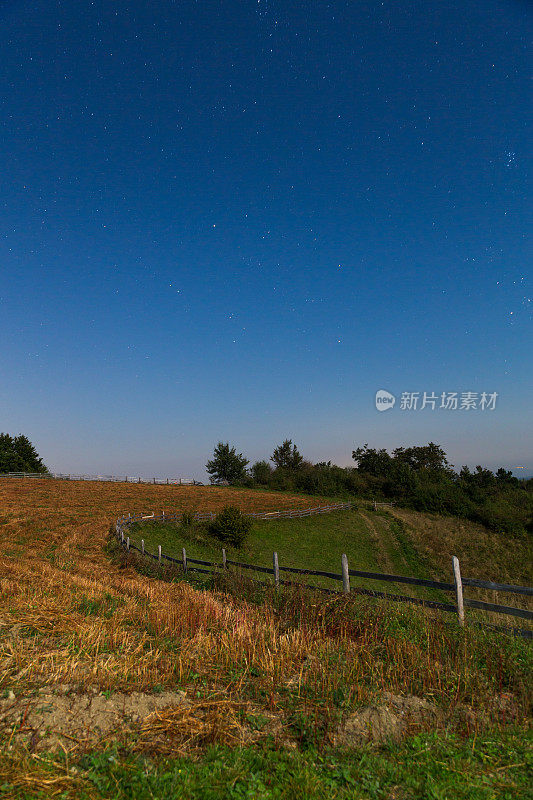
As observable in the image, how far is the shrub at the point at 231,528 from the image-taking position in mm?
29312

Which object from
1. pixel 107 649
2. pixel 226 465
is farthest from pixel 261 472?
pixel 107 649

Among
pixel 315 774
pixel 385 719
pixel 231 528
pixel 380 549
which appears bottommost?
pixel 380 549

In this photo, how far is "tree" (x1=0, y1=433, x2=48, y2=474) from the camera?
259 feet

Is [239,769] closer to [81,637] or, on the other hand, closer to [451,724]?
[451,724]

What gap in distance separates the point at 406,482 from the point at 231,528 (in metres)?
53.6

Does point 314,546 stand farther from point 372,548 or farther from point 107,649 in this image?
point 107,649

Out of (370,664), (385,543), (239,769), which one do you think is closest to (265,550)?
(385,543)

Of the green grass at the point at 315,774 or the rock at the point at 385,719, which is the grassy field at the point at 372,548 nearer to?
the rock at the point at 385,719

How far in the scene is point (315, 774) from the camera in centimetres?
321

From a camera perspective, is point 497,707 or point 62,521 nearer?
point 497,707

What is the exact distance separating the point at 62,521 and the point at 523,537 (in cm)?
4713

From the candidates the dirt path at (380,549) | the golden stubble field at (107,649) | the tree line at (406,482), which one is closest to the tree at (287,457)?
the tree line at (406,482)

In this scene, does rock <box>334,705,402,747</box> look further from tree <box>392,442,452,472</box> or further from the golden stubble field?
tree <box>392,442,452,472</box>

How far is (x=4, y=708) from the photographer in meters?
3.76
